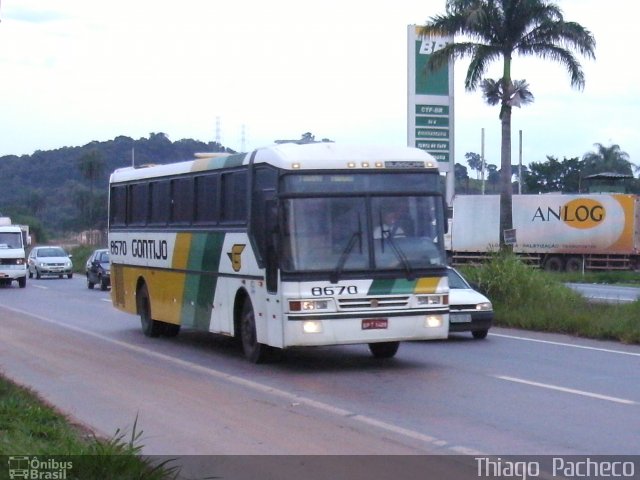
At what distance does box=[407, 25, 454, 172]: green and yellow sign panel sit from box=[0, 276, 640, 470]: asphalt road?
11.7 m

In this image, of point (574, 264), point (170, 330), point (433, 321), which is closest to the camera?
point (433, 321)

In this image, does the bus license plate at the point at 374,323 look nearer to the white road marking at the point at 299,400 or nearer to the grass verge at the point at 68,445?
the white road marking at the point at 299,400

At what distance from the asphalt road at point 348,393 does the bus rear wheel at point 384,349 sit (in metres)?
0.25

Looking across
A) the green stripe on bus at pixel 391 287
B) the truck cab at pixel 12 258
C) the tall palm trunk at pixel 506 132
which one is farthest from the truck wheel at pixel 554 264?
the green stripe on bus at pixel 391 287

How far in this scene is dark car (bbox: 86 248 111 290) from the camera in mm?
39812

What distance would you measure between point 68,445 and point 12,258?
3519 cm

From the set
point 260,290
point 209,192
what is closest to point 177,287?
point 209,192

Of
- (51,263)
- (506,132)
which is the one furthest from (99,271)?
(506,132)

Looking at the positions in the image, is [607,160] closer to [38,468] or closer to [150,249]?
[150,249]

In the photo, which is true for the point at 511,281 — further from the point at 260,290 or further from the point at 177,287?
the point at 260,290

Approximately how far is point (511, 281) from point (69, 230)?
73581mm

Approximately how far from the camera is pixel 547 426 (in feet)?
36.0

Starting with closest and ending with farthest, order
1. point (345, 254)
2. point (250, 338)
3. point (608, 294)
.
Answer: point (345, 254) < point (250, 338) < point (608, 294)

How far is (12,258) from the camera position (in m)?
42.4
